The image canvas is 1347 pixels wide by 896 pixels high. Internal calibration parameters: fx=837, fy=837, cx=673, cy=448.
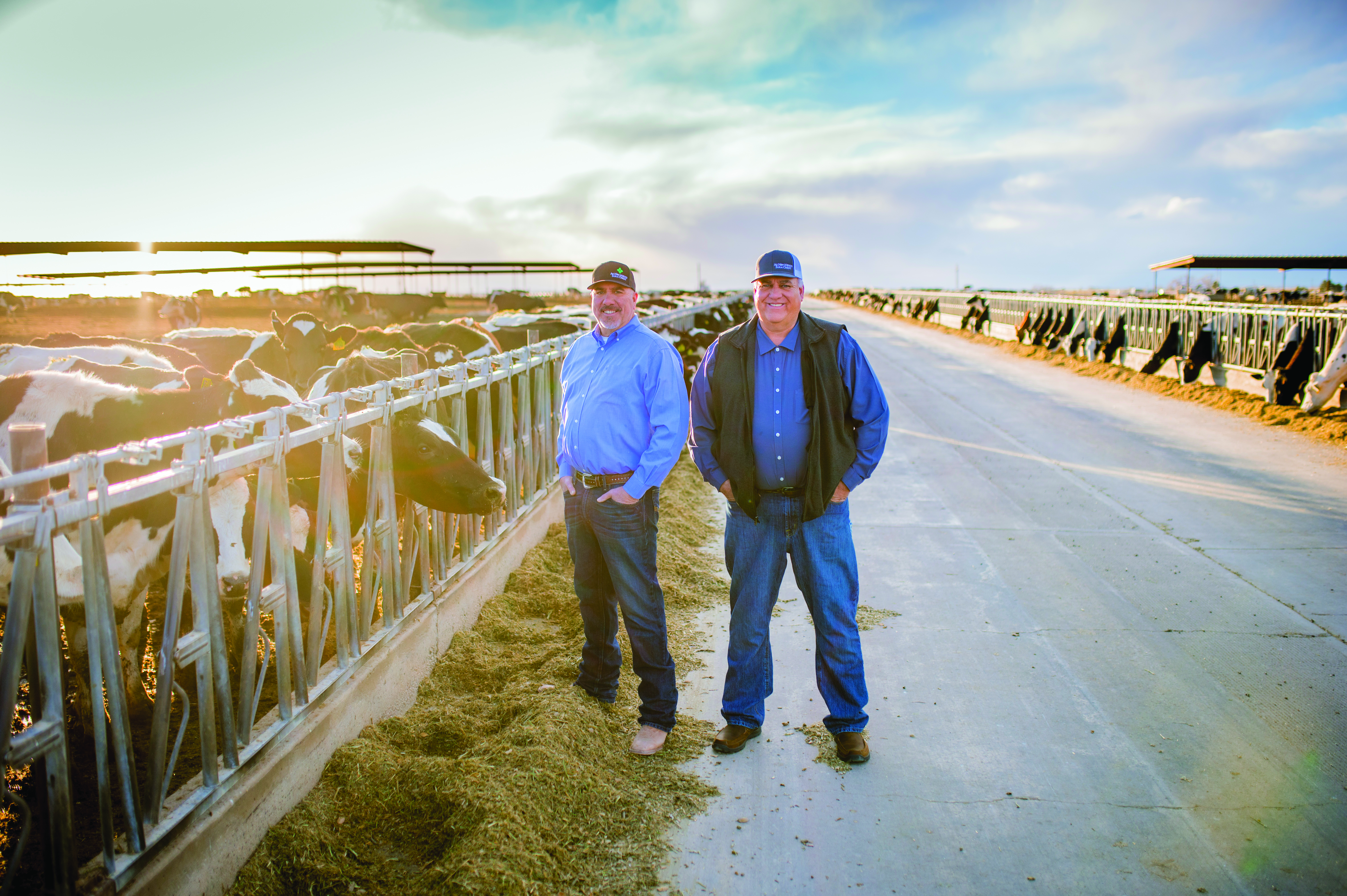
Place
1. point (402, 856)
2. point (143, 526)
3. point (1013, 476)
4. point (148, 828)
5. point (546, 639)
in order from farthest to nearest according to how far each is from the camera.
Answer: point (1013, 476), point (546, 639), point (143, 526), point (402, 856), point (148, 828)

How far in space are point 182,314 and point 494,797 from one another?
35.1 m

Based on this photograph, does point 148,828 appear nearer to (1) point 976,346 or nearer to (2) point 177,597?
(2) point 177,597

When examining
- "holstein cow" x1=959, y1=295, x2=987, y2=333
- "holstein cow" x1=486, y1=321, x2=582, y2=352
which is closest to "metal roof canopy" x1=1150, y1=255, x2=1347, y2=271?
"holstein cow" x1=959, y1=295, x2=987, y2=333

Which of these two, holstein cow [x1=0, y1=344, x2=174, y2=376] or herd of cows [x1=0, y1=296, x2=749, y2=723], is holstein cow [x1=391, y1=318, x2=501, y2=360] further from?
holstein cow [x1=0, y1=344, x2=174, y2=376]

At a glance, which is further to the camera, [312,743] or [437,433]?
[437,433]

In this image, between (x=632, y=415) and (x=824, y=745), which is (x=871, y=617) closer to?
(x=824, y=745)

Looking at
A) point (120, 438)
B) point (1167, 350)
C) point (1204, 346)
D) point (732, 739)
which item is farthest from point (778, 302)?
point (1167, 350)

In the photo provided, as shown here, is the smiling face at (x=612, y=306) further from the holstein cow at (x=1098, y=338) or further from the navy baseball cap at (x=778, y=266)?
the holstein cow at (x=1098, y=338)

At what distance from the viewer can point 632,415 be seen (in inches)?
150

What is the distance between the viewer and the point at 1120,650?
4.76m

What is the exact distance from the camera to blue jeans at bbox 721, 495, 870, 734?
3768mm

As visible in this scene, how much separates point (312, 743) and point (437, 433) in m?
1.78

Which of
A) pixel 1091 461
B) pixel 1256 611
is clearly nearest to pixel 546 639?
pixel 1256 611

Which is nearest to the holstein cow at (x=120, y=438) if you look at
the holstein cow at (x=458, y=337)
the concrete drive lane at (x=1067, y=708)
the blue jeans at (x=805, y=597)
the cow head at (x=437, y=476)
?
A: the cow head at (x=437, y=476)
